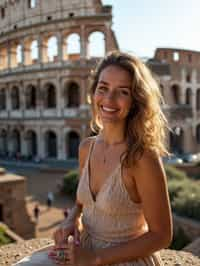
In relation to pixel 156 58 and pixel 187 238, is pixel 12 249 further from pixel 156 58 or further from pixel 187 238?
pixel 156 58

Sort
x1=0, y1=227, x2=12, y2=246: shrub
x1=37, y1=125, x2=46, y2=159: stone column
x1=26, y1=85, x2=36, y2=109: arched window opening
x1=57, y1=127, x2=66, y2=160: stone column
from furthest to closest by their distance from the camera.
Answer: x1=26, y1=85, x2=36, y2=109: arched window opening
x1=37, y1=125, x2=46, y2=159: stone column
x1=57, y1=127, x2=66, y2=160: stone column
x1=0, y1=227, x2=12, y2=246: shrub

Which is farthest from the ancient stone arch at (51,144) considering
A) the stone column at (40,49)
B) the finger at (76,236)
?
the finger at (76,236)

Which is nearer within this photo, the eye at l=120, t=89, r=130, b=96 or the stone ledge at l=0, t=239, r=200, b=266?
the eye at l=120, t=89, r=130, b=96

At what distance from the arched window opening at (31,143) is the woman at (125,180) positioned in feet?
88.3

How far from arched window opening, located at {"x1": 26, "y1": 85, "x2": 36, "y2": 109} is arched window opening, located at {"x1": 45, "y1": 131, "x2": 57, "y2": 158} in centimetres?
295

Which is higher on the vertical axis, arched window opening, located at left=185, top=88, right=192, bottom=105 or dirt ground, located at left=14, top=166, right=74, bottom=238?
arched window opening, located at left=185, top=88, right=192, bottom=105

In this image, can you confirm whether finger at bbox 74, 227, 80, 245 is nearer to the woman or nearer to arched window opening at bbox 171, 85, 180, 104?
the woman

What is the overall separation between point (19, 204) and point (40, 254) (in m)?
10.0

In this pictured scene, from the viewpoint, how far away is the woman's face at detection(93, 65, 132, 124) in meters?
2.46

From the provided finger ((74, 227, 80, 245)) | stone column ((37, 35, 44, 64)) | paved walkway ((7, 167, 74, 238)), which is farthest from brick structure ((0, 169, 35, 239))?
stone column ((37, 35, 44, 64))

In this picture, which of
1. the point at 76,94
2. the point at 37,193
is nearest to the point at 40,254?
the point at 37,193

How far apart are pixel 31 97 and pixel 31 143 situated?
4104 millimetres

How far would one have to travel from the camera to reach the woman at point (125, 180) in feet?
7.59

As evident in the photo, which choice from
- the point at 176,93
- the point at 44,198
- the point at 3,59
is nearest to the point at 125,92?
the point at 44,198
